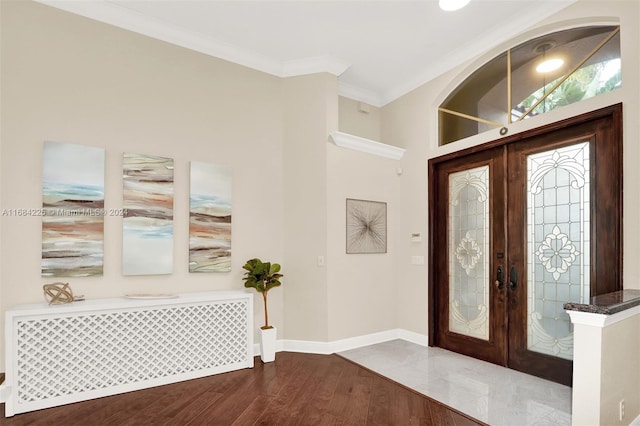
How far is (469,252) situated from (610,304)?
6.61ft

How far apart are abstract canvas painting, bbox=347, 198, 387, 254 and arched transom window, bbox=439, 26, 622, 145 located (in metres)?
1.24

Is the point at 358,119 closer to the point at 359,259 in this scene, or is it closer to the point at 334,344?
the point at 359,259

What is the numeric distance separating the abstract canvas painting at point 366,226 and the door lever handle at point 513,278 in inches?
62.1

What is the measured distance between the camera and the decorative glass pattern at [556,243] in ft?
10.1

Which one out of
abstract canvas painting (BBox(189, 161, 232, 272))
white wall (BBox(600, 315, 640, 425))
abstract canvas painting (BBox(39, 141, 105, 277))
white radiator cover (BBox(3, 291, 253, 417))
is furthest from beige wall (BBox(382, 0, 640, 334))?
abstract canvas painting (BBox(39, 141, 105, 277))

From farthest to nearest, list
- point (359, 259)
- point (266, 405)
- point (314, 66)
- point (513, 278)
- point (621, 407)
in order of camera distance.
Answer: point (359, 259) < point (314, 66) < point (513, 278) < point (266, 405) < point (621, 407)

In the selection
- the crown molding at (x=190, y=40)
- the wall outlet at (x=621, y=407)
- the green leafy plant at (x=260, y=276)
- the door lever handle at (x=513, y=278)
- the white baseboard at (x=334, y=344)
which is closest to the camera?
the wall outlet at (x=621, y=407)

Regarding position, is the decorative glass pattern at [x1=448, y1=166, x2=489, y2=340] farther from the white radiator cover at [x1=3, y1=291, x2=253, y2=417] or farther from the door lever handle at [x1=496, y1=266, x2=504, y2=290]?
the white radiator cover at [x1=3, y1=291, x2=253, y2=417]

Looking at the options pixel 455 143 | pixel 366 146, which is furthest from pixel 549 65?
pixel 366 146

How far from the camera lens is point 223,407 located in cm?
277

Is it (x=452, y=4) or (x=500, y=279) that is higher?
(x=452, y=4)

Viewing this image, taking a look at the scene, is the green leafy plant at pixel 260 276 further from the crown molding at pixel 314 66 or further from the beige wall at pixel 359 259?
the crown molding at pixel 314 66

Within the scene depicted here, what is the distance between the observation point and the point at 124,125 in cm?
344

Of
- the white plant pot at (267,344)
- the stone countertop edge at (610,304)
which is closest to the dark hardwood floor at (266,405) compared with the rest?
the white plant pot at (267,344)
